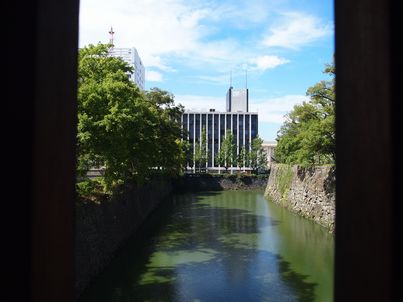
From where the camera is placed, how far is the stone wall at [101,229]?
12.1m

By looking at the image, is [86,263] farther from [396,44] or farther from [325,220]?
[325,220]

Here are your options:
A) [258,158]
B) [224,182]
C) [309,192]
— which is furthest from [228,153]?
[309,192]

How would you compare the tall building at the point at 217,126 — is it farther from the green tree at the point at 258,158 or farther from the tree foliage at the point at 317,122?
the tree foliage at the point at 317,122

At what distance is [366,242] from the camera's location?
A: 1234mm

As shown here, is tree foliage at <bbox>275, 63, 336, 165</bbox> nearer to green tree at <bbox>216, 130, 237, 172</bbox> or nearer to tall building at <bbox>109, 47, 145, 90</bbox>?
green tree at <bbox>216, 130, 237, 172</bbox>

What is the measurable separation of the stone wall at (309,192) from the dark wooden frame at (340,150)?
2171 cm

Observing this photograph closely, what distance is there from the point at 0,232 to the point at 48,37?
25.6 inches

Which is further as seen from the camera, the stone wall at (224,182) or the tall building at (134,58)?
the tall building at (134,58)

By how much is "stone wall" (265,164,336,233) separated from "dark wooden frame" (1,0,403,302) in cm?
2171

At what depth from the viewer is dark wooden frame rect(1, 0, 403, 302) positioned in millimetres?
1206

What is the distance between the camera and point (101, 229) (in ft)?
49.3

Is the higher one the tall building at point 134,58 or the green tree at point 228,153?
the tall building at point 134,58

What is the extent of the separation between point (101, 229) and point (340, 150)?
14.7 m

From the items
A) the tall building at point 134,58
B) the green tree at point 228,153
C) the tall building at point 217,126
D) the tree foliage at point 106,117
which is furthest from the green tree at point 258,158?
the tree foliage at point 106,117
